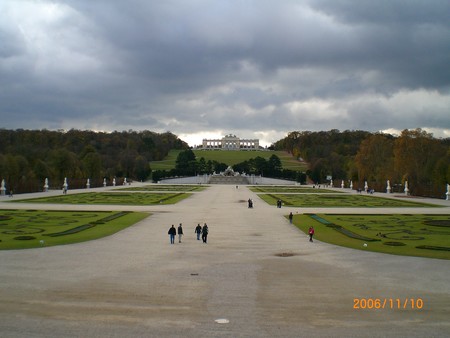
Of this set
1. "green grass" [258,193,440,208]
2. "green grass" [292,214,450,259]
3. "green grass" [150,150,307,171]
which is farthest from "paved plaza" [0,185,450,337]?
"green grass" [150,150,307,171]

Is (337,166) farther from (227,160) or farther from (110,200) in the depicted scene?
(110,200)

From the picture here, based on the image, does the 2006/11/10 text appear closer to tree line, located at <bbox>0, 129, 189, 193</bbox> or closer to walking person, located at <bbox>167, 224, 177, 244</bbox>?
walking person, located at <bbox>167, 224, 177, 244</bbox>

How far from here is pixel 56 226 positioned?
2378 cm

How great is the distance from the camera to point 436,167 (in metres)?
61.2

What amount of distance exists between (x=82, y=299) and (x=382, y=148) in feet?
241

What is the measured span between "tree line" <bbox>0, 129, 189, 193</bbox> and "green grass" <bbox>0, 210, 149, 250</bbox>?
99.3ft

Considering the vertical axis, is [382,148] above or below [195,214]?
above

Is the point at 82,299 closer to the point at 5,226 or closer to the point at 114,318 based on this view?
the point at 114,318

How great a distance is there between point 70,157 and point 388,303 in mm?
73382

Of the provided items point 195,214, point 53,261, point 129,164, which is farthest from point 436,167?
point 129,164

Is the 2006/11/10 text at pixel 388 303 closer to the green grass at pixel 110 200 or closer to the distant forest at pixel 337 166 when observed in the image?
the green grass at pixel 110 200

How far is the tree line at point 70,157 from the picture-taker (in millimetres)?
67000

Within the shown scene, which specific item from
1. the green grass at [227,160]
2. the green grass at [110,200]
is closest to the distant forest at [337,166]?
the green grass at [110,200]

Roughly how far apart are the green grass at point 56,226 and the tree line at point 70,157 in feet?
99.3
